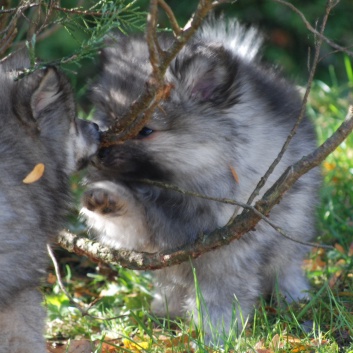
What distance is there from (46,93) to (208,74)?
87 cm

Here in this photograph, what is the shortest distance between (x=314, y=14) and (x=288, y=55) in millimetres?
581

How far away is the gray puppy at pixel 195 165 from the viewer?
3510mm

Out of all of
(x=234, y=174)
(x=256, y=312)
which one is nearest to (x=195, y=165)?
(x=234, y=174)

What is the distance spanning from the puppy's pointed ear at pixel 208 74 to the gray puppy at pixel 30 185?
65 centimetres

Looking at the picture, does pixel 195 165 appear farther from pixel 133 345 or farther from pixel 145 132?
pixel 133 345

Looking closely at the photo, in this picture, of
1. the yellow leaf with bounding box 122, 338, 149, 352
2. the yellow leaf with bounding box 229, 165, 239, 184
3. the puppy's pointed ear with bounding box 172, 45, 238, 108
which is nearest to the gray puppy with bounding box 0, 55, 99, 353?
the yellow leaf with bounding box 122, 338, 149, 352

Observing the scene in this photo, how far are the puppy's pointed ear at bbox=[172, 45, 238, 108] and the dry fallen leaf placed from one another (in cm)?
91

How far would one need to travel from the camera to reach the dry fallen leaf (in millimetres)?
2875

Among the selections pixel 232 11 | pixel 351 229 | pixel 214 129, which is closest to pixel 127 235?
pixel 214 129

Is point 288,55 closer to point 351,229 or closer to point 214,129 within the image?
point 351,229

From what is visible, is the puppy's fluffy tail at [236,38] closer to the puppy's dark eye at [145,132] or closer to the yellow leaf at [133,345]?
the puppy's dark eye at [145,132]

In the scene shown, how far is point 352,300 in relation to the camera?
3.64 meters

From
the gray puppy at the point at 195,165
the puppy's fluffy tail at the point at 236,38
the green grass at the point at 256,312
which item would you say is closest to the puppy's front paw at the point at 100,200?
the gray puppy at the point at 195,165

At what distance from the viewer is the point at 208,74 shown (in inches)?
138
